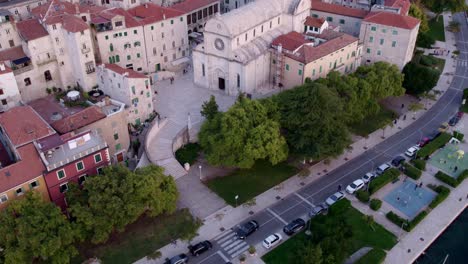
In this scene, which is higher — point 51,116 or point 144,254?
point 51,116

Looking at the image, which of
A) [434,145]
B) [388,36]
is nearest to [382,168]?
[434,145]

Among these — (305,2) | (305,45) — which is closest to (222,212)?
(305,45)

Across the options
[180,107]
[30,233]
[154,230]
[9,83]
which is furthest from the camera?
[180,107]

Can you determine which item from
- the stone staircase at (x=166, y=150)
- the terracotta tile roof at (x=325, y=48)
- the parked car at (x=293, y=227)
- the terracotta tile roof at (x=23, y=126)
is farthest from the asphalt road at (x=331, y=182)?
the terracotta tile roof at (x=23, y=126)

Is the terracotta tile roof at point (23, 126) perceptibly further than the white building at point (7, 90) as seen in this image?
No

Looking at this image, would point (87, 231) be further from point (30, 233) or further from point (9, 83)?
point (9, 83)

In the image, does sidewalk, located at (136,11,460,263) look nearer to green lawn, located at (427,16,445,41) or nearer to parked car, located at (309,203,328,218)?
parked car, located at (309,203,328,218)

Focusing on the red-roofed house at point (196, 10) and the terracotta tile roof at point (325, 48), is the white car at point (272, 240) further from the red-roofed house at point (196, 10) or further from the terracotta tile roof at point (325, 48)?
the red-roofed house at point (196, 10)
